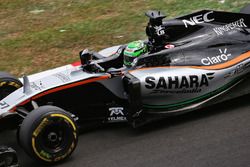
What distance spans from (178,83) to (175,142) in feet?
2.76

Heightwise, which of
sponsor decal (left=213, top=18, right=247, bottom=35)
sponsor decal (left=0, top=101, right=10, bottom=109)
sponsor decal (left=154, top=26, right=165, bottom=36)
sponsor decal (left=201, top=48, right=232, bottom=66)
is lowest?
sponsor decal (left=0, top=101, right=10, bottom=109)

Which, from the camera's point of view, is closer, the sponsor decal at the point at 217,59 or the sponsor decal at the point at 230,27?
the sponsor decal at the point at 217,59

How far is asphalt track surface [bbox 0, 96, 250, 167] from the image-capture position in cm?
592

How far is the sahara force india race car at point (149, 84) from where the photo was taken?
6586mm

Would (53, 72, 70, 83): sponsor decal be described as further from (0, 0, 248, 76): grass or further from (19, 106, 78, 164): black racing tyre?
(0, 0, 248, 76): grass

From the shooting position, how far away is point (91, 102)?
22.1ft

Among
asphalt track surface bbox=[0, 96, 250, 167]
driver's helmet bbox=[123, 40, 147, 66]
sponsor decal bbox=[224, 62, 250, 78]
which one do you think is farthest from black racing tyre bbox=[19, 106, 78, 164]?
sponsor decal bbox=[224, 62, 250, 78]

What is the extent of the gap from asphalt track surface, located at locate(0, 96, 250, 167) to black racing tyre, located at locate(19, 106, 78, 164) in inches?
8.8

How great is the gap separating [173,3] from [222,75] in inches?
232

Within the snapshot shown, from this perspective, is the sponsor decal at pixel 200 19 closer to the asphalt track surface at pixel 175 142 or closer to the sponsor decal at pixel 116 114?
the asphalt track surface at pixel 175 142

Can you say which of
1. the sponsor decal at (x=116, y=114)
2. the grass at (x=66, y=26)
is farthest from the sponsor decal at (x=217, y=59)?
the grass at (x=66, y=26)

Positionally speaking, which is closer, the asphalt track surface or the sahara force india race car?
the asphalt track surface

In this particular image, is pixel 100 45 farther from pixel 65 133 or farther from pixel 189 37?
pixel 65 133

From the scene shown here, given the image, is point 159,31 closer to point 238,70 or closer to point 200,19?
point 200,19
